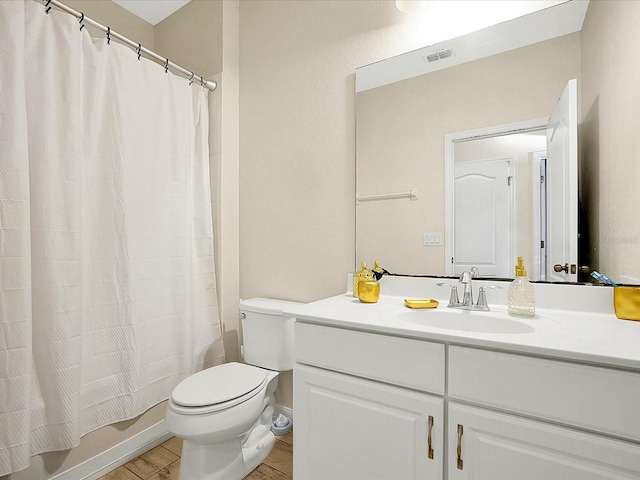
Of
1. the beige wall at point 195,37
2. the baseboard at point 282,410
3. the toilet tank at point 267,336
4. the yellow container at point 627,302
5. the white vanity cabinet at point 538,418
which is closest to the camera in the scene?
the white vanity cabinet at point 538,418

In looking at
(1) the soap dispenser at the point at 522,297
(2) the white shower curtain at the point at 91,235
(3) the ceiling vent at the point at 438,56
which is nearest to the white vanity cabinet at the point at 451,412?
(1) the soap dispenser at the point at 522,297

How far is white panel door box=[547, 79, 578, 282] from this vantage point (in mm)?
1231

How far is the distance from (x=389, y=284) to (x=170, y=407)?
1047 millimetres

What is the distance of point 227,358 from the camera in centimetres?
212

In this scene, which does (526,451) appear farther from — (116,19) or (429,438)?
(116,19)

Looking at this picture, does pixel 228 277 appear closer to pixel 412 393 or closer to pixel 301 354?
pixel 301 354

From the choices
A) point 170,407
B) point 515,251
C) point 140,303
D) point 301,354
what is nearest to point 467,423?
point 301,354

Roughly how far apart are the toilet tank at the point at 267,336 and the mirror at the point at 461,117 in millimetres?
508

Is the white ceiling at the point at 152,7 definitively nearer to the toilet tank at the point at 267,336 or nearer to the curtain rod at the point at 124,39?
the curtain rod at the point at 124,39

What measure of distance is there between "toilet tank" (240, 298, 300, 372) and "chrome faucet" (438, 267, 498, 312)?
775 mm

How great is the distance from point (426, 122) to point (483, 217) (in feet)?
1.60

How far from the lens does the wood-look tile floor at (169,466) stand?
1560mm

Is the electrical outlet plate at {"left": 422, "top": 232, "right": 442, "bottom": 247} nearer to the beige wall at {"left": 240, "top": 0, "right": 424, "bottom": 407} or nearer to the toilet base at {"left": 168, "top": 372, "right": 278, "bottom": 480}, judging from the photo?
the beige wall at {"left": 240, "top": 0, "right": 424, "bottom": 407}

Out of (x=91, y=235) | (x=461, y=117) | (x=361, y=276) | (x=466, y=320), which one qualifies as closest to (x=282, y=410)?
(x=361, y=276)
